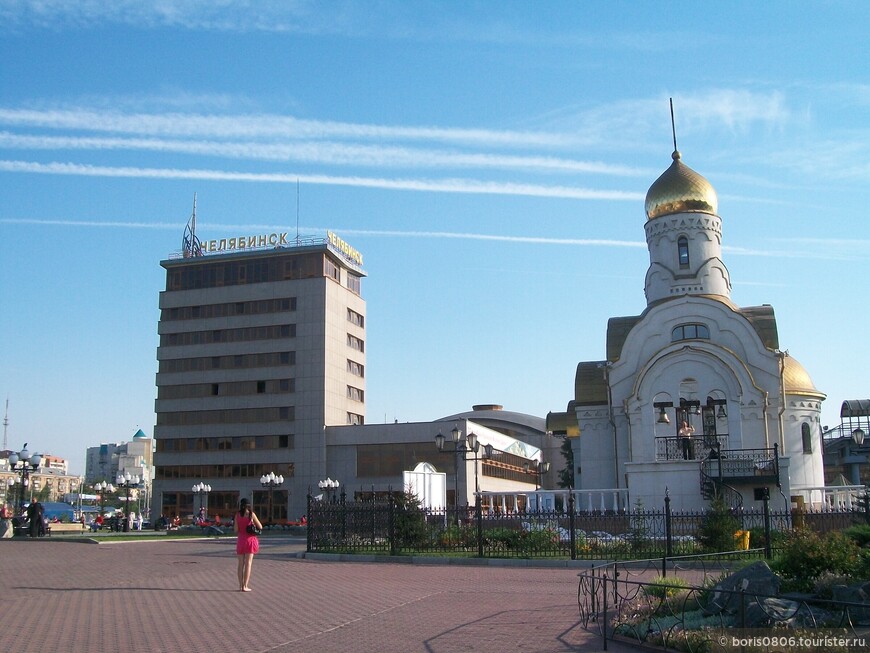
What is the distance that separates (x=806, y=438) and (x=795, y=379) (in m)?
2.75

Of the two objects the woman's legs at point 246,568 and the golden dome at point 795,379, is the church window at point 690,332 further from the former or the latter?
the woman's legs at point 246,568

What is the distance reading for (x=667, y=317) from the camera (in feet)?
130

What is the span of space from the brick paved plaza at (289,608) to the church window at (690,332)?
21.2 meters

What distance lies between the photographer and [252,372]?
67375 mm

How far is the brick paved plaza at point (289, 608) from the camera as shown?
10.6m

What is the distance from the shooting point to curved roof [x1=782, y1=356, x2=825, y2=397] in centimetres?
3919

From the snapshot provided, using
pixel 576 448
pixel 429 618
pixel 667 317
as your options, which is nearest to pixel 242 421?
pixel 576 448

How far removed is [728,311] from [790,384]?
14.8 ft

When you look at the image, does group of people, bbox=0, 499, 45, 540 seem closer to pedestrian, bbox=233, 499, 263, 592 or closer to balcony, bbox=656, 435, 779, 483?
pedestrian, bbox=233, 499, 263, 592

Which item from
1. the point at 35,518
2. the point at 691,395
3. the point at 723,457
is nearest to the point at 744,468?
the point at 723,457

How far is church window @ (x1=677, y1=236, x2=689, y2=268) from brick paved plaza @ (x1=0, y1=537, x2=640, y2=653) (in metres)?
26.8

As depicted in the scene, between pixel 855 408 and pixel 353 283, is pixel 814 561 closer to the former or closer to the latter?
pixel 855 408

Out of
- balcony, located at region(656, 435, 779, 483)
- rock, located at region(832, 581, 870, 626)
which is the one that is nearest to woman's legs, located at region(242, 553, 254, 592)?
rock, located at region(832, 581, 870, 626)

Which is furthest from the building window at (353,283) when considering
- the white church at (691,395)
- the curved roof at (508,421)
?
the white church at (691,395)
